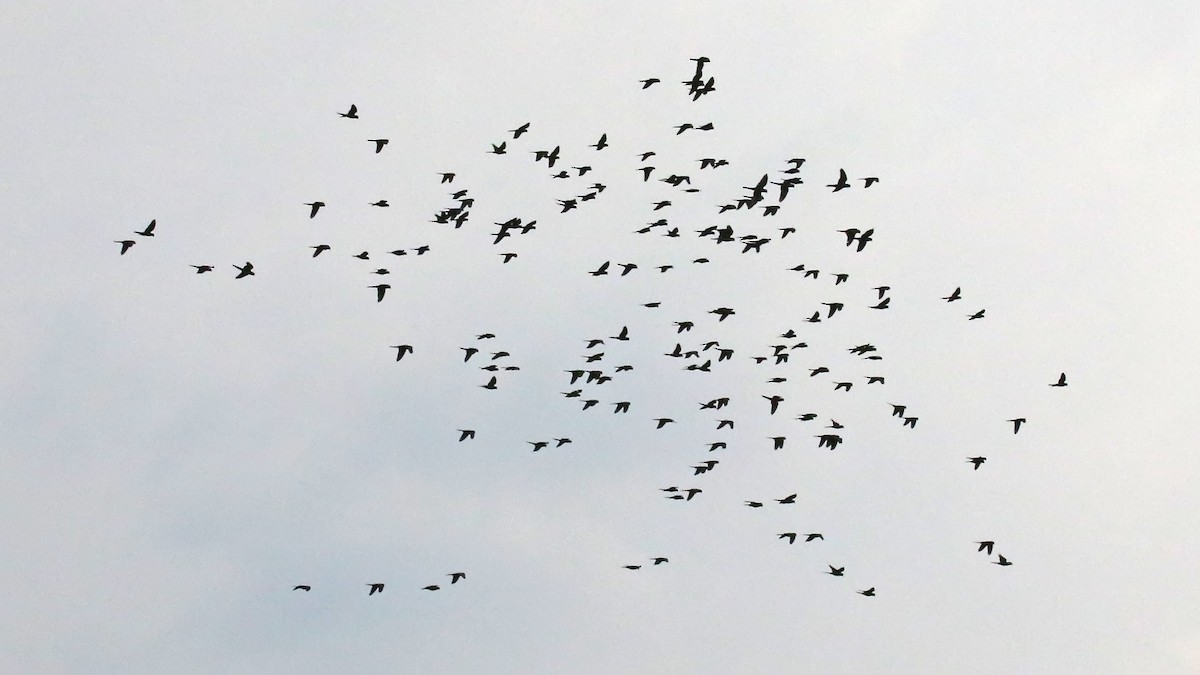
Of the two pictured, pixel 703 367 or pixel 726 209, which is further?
pixel 703 367

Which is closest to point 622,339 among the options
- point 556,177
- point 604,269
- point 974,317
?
point 604,269

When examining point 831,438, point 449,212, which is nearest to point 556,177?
point 449,212

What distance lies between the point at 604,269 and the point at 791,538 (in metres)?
23.6

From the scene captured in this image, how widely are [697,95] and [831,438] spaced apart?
2761cm

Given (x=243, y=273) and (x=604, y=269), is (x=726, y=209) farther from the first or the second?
(x=243, y=273)

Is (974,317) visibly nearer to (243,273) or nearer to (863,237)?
(863,237)

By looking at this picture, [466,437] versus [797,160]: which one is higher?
[797,160]

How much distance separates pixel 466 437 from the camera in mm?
137875

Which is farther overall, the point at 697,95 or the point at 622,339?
the point at 622,339

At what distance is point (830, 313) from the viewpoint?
449ft

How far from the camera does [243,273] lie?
127 metres

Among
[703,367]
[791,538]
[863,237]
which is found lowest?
[791,538]

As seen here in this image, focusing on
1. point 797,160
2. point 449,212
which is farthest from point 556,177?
point 797,160

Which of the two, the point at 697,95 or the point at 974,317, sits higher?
the point at 697,95
